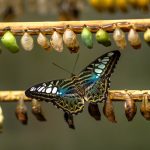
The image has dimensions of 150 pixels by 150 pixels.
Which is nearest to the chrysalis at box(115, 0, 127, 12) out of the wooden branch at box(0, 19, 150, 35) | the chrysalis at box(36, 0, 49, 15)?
the chrysalis at box(36, 0, 49, 15)

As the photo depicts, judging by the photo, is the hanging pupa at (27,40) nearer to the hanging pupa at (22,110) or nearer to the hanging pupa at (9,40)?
the hanging pupa at (9,40)

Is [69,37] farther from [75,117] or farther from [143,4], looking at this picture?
[75,117]

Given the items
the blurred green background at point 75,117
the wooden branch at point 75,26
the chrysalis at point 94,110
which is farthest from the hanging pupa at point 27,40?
the blurred green background at point 75,117

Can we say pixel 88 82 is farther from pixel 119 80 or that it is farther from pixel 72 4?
pixel 119 80

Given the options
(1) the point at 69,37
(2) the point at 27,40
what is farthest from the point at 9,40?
(1) the point at 69,37

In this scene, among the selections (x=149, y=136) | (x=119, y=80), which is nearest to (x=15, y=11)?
(x=119, y=80)

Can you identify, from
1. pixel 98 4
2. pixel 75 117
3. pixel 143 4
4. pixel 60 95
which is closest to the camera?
pixel 60 95

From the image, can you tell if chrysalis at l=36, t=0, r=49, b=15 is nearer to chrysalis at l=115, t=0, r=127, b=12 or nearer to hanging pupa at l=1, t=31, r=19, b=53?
chrysalis at l=115, t=0, r=127, b=12
